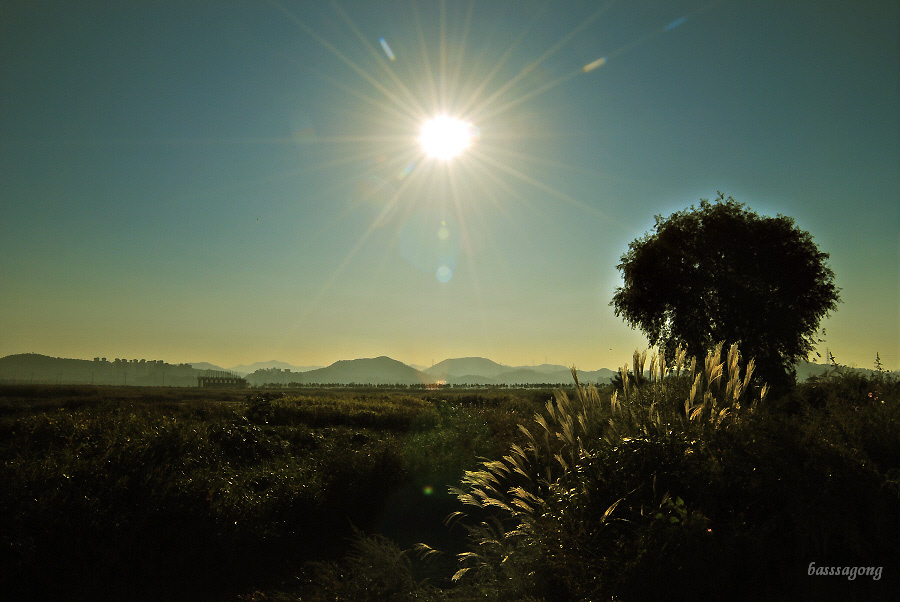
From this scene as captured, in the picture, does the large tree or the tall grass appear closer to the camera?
the tall grass

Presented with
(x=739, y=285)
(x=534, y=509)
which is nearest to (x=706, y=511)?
(x=534, y=509)

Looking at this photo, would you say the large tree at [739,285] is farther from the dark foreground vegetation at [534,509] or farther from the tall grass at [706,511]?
the tall grass at [706,511]

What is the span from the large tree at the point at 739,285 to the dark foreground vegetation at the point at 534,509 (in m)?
10.8

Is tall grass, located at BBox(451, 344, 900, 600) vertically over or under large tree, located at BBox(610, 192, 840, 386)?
under

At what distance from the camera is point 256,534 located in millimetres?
7496

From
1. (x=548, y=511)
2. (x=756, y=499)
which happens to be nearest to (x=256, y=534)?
(x=548, y=511)

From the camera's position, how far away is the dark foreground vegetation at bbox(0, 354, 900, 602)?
364cm

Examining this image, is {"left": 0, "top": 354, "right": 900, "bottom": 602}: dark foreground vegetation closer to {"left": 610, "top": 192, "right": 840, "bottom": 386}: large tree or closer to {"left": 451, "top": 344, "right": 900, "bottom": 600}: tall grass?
{"left": 451, "top": 344, "right": 900, "bottom": 600}: tall grass

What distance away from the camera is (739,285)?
58.5ft

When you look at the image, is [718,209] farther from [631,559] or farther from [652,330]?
[631,559]

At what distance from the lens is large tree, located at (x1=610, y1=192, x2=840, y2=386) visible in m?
17.7

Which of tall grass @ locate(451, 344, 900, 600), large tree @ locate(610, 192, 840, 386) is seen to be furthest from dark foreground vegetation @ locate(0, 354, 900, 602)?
large tree @ locate(610, 192, 840, 386)

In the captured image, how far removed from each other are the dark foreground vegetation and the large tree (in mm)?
10779

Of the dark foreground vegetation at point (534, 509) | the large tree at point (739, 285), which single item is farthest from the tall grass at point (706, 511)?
the large tree at point (739, 285)
